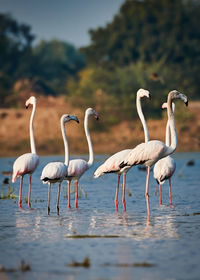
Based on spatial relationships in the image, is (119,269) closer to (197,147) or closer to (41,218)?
(41,218)

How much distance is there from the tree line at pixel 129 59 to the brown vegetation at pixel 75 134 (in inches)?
85.5

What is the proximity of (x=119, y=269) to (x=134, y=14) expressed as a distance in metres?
53.6

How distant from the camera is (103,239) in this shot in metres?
8.95

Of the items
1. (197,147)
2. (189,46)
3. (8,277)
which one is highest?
(189,46)

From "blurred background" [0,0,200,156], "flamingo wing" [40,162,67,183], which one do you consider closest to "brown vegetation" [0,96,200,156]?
"blurred background" [0,0,200,156]

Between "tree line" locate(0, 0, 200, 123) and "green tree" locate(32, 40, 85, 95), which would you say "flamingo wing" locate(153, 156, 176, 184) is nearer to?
"tree line" locate(0, 0, 200, 123)

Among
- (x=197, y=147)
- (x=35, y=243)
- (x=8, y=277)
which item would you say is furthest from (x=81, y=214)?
(x=197, y=147)

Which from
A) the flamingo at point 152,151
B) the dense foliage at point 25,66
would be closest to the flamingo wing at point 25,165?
the flamingo at point 152,151

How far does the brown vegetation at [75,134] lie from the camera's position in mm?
38281

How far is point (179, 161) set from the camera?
3039 cm

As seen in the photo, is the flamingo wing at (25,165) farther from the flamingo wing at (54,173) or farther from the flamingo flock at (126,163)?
the flamingo wing at (54,173)

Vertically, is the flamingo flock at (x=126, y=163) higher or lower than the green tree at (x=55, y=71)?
lower

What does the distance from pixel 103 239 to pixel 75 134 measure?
31.7 metres

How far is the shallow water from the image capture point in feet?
22.9
